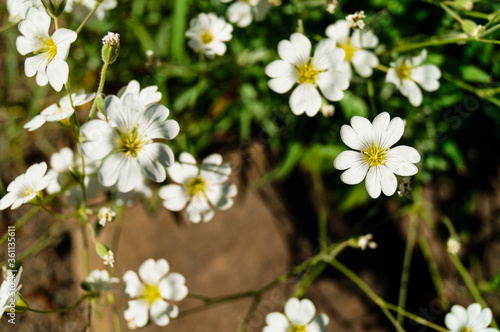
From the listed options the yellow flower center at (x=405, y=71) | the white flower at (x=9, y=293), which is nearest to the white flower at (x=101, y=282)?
the white flower at (x=9, y=293)

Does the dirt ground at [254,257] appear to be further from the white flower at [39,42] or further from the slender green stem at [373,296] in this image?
the white flower at [39,42]

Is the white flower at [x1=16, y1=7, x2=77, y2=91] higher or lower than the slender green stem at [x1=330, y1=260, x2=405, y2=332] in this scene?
higher

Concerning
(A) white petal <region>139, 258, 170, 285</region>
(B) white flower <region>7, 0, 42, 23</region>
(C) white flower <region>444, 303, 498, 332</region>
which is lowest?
(C) white flower <region>444, 303, 498, 332</region>

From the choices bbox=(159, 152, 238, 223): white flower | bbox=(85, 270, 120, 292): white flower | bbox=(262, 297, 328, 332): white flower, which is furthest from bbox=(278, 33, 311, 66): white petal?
bbox=(85, 270, 120, 292): white flower

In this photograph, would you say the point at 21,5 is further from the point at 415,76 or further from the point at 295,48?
the point at 415,76

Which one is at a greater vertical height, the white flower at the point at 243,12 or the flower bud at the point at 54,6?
the white flower at the point at 243,12

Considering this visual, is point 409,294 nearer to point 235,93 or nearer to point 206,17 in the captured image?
point 235,93

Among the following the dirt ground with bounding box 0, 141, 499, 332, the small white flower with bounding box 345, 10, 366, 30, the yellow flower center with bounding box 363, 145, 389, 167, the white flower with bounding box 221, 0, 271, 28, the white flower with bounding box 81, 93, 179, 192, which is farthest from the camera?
the dirt ground with bounding box 0, 141, 499, 332

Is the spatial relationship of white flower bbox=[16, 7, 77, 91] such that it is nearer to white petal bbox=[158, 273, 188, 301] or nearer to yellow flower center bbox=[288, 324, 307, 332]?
white petal bbox=[158, 273, 188, 301]
